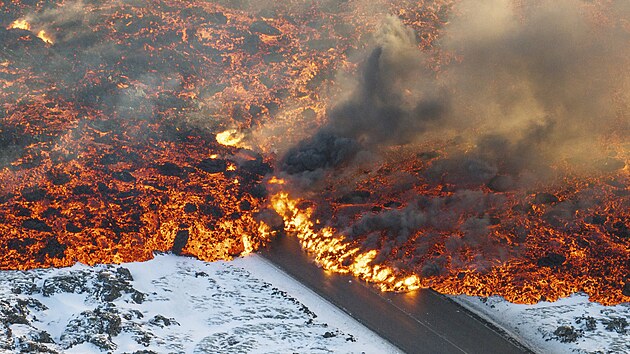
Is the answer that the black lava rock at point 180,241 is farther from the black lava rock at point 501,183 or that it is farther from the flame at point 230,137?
the black lava rock at point 501,183

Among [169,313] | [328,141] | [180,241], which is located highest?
[328,141]

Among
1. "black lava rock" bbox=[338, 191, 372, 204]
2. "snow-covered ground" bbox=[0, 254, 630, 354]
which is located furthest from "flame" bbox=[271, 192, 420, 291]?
"snow-covered ground" bbox=[0, 254, 630, 354]

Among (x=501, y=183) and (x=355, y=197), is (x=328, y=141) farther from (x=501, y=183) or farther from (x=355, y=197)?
(x=501, y=183)

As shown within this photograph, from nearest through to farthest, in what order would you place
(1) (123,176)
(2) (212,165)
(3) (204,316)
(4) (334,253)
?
1. (3) (204,316)
2. (4) (334,253)
3. (1) (123,176)
4. (2) (212,165)

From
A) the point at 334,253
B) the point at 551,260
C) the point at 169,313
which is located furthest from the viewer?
the point at 334,253

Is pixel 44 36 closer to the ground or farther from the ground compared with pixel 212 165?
farther from the ground

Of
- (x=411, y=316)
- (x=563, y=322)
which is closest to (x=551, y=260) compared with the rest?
(x=563, y=322)

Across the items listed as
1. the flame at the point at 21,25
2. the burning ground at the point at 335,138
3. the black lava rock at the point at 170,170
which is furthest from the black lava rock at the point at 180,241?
the flame at the point at 21,25

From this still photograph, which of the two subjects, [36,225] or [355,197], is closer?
[36,225]
